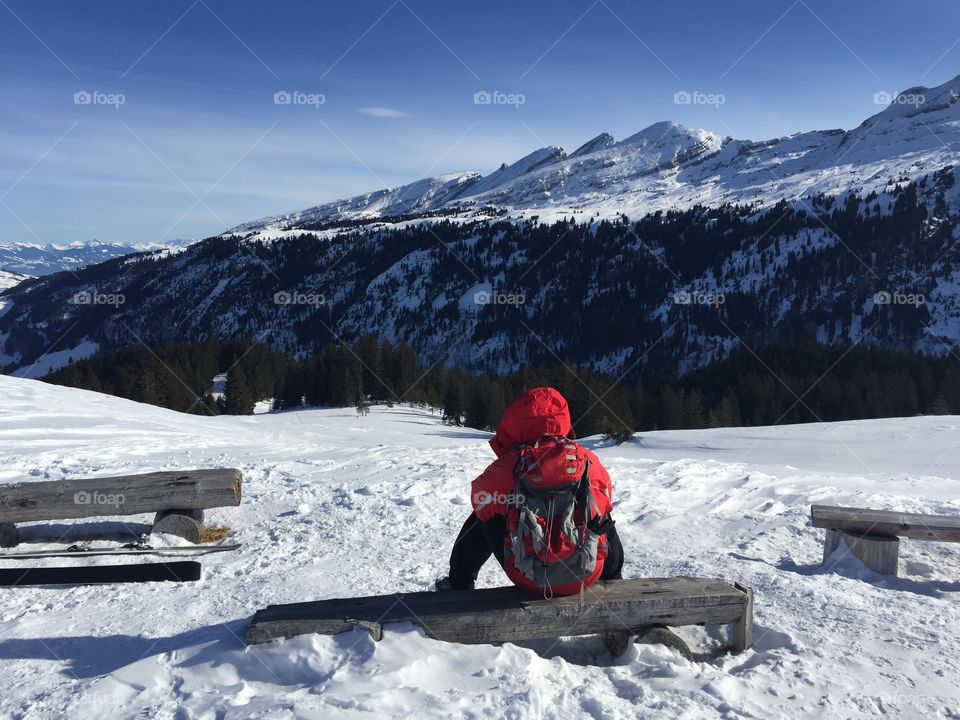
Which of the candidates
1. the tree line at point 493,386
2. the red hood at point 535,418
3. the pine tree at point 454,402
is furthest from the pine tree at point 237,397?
the red hood at point 535,418

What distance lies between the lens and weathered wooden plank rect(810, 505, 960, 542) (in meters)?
7.10

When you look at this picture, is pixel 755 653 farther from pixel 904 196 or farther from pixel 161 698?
pixel 904 196

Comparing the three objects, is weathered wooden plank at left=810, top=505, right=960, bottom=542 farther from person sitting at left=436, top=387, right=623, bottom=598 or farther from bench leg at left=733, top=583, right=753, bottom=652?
person sitting at left=436, top=387, right=623, bottom=598

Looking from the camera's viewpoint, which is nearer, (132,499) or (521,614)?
(521,614)

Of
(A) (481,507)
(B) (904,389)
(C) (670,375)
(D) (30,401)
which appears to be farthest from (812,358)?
(A) (481,507)

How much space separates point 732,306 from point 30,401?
172 metres

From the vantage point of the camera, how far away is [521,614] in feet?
15.2

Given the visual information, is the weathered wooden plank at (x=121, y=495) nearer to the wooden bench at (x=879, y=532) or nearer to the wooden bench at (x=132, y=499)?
the wooden bench at (x=132, y=499)

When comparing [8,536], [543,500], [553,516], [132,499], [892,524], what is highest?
[543,500]

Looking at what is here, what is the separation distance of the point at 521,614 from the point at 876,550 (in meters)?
4.53

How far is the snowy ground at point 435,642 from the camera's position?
416 centimetres

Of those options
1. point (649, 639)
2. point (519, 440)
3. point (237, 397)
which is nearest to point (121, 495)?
point (519, 440)

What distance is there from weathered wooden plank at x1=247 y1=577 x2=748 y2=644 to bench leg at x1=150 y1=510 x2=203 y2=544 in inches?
145

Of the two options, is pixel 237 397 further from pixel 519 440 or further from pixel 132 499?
pixel 519 440
